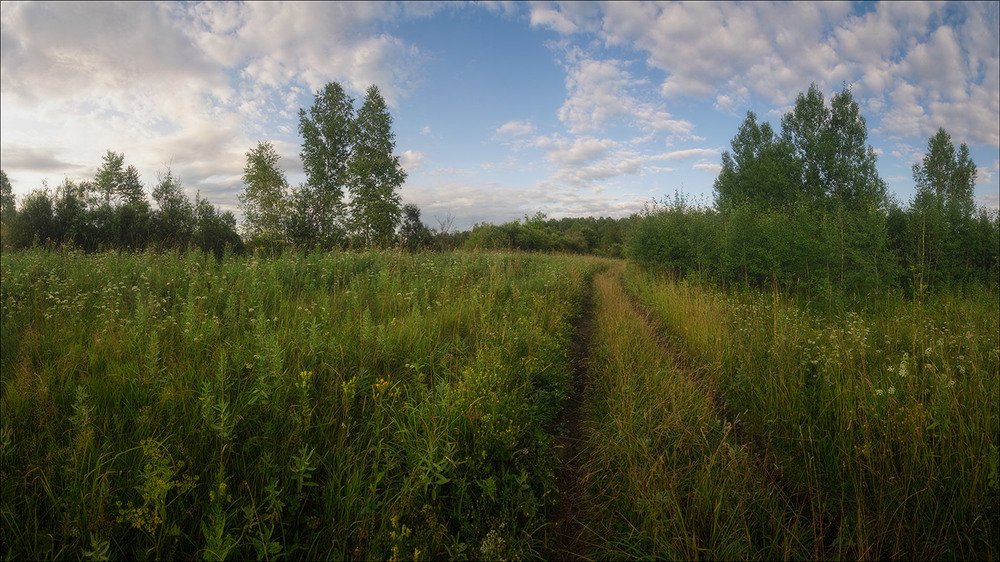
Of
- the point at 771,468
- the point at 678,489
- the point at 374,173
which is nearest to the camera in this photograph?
the point at 678,489

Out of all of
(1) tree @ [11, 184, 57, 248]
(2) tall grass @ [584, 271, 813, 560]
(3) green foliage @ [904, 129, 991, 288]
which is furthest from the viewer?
(1) tree @ [11, 184, 57, 248]

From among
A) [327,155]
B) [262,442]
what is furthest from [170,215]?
[262,442]

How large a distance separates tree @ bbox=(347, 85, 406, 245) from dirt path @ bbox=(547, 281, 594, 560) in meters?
21.4

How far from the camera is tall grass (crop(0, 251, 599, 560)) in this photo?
75.6 inches

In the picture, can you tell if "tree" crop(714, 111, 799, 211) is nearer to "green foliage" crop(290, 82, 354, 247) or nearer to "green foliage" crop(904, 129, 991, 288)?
"green foliage" crop(904, 129, 991, 288)

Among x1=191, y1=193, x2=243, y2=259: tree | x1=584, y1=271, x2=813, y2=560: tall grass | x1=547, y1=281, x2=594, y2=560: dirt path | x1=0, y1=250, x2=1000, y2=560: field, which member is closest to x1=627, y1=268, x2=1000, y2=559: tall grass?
x1=0, y1=250, x2=1000, y2=560: field

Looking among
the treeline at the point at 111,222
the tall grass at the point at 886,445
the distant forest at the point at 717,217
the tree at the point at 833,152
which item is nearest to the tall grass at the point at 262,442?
the tall grass at the point at 886,445

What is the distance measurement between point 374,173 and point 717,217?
65.5 feet

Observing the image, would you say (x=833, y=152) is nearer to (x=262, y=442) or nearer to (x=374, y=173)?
(x=374, y=173)

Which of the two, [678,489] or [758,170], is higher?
[758,170]

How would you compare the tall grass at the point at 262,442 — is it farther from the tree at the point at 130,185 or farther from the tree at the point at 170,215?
the tree at the point at 130,185

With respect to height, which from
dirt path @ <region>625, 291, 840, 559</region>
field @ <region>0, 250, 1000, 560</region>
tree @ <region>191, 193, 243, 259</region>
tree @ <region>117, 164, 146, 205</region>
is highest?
tree @ <region>117, 164, 146, 205</region>

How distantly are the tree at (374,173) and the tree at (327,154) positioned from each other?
0.92 meters

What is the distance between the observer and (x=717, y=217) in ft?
52.0
